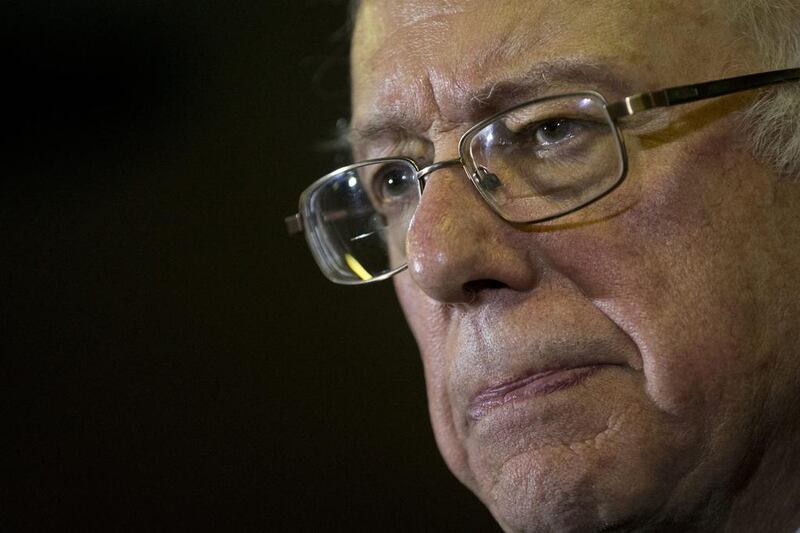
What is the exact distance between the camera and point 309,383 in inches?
70.5

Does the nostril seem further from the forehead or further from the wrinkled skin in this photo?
the forehead

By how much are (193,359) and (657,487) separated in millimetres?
954

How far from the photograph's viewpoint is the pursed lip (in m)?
1.02

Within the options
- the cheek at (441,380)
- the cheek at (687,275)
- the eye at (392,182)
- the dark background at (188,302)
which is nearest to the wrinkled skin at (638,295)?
the cheek at (687,275)

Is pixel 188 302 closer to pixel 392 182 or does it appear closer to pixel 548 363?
pixel 392 182

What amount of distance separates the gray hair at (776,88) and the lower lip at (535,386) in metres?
0.29

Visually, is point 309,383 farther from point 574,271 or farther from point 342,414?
point 574,271

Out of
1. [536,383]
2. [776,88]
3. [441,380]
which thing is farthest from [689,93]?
[441,380]

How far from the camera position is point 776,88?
1044 mm

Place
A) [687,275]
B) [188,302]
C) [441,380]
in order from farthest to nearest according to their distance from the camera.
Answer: [188,302]
[441,380]
[687,275]

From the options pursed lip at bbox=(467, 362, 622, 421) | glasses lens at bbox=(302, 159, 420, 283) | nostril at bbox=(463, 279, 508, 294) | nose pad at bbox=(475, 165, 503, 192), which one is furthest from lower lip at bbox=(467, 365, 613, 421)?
glasses lens at bbox=(302, 159, 420, 283)

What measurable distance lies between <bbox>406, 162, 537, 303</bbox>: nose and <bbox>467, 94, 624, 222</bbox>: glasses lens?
0.02m

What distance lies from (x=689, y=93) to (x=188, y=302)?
103 centimetres

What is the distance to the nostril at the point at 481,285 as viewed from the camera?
41.7 inches
